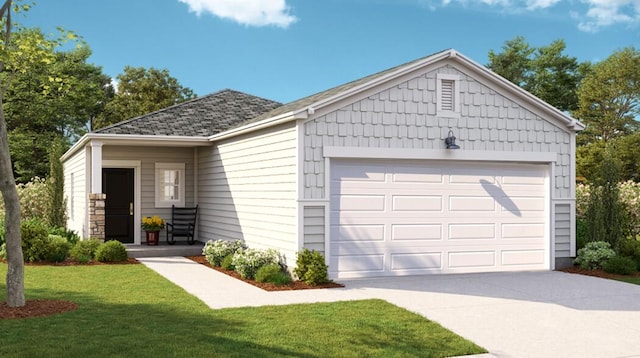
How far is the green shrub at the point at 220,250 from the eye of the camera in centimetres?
1316

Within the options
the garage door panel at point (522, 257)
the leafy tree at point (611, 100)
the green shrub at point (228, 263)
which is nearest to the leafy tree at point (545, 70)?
the leafy tree at point (611, 100)

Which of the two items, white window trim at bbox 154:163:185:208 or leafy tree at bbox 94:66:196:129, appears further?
leafy tree at bbox 94:66:196:129

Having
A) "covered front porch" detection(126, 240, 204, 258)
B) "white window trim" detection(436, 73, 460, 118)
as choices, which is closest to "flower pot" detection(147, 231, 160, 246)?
"covered front porch" detection(126, 240, 204, 258)

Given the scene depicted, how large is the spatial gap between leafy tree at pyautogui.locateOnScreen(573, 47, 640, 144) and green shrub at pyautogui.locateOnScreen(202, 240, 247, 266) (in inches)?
1280

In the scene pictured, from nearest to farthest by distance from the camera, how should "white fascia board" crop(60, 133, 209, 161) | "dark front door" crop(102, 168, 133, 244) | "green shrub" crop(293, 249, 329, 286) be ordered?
1. "green shrub" crop(293, 249, 329, 286)
2. "white fascia board" crop(60, 133, 209, 161)
3. "dark front door" crop(102, 168, 133, 244)

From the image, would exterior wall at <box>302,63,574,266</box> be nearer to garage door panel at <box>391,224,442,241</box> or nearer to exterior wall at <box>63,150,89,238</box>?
garage door panel at <box>391,224,442,241</box>

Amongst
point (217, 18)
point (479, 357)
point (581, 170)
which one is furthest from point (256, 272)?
point (581, 170)

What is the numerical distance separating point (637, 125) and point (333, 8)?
2496 cm

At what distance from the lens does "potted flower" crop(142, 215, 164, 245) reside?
53.4 feet

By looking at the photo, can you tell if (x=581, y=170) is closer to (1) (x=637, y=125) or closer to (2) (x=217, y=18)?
(1) (x=637, y=125)

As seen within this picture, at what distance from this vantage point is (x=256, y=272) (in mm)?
11188

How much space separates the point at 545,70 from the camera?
42.9 meters

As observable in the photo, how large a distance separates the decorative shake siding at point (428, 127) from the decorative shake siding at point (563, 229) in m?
0.27

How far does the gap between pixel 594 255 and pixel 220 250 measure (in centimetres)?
735
